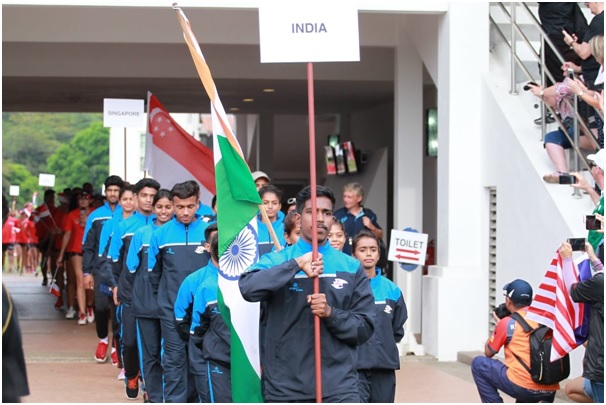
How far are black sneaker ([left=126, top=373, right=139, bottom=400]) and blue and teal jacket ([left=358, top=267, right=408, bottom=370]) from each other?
358 centimetres

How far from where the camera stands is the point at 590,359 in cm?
809

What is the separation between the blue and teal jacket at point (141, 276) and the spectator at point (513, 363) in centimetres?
276

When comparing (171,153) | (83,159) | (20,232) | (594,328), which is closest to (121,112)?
(171,153)

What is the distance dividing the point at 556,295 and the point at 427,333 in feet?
18.1

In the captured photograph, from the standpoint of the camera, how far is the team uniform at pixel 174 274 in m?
9.46

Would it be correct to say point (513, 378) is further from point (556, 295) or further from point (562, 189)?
point (562, 189)

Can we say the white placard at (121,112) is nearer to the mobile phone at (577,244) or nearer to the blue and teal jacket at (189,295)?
the blue and teal jacket at (189,295)

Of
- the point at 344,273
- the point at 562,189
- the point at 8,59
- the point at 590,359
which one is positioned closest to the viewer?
the point at 344,273

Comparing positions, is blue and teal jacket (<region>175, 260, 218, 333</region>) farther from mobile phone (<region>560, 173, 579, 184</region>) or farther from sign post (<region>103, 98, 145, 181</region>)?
sign post (<region>103, 98, 145, 181</region>)

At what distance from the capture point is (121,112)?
13938 mm

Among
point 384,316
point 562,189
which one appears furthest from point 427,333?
point 384,316

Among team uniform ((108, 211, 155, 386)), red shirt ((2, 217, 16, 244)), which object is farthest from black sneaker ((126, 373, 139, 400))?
red shirt ((2, 217, 16, 244))

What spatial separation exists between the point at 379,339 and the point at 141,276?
2809 millimetres

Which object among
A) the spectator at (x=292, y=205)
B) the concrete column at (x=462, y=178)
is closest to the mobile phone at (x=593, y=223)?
the spectator at (x=292, y=205)
